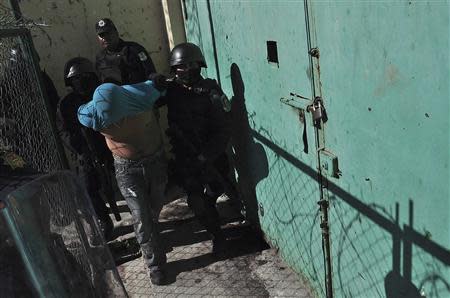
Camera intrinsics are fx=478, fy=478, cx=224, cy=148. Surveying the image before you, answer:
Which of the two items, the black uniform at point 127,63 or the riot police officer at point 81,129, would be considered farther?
the black uniform at point 127,63

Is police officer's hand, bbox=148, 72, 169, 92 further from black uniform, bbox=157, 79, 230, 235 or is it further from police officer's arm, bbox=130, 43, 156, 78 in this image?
police officer's arm, bbox=130, 43, 156, 78

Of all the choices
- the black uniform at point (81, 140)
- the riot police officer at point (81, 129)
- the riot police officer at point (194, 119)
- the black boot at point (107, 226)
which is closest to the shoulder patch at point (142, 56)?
the riot police officer at point (81, 129)

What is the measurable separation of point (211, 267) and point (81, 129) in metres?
1.73

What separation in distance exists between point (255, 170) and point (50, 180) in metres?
2.27

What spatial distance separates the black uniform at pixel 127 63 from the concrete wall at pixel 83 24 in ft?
2.16

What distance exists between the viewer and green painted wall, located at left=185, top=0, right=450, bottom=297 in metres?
1.89

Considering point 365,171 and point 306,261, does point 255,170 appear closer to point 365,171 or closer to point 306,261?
point 306,261

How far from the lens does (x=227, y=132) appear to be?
3975 millimetres

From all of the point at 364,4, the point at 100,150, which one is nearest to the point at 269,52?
the point at 364,4

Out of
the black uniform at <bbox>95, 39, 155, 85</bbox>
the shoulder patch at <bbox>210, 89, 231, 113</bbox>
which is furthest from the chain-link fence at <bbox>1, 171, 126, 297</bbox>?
the black uniform at <bbox>95, 39, 155, 85</bbox>

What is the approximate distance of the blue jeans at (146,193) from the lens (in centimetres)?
387

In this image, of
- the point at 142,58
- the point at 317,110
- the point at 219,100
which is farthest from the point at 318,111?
the point at 142,58

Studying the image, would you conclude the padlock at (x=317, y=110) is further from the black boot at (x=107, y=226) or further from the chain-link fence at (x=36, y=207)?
the black boot at (x=107, y=226)

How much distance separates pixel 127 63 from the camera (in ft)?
16.6
